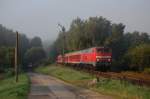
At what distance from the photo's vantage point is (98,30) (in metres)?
82.5

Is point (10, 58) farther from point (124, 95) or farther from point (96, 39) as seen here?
point (124, 95)

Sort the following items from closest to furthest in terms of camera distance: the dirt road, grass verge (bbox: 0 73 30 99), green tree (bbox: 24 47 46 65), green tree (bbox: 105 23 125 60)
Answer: the dirt road < grass verge (bbox: 0 73 30 99) < green tree (bbox: 105 23 125 60) < green tree (bbox: 24 47 46 65)

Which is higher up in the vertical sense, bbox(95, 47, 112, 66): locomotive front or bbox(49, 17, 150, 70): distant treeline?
bbox(49, 17, 150, 70): distant treeline

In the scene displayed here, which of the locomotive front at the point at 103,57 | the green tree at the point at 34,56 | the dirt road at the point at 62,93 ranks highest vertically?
the green tree at the point at 34,56

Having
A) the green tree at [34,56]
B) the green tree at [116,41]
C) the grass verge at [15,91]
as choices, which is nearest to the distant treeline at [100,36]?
the green tree at [116,41]

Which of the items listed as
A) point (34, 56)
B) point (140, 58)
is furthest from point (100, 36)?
point (34, 56)

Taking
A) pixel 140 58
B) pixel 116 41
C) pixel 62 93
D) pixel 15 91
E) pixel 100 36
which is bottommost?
pixel 62 93

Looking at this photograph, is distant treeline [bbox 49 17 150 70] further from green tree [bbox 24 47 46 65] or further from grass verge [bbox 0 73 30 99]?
green tree [bbox 24 47 46 65]

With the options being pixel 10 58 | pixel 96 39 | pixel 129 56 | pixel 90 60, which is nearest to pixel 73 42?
pixel 96 39

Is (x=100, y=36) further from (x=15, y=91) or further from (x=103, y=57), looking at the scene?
(x=15, y=91)

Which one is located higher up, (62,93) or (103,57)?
(103,57)

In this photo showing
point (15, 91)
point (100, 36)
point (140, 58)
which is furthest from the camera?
point (100, 36)

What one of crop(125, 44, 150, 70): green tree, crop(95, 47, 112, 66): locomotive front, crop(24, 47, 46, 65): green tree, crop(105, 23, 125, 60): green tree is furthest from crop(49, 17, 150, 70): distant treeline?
crop(24, 47, 46, 65): green tree

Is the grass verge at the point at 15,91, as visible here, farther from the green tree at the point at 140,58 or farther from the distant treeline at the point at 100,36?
the distant treeline at the point at 100,36
